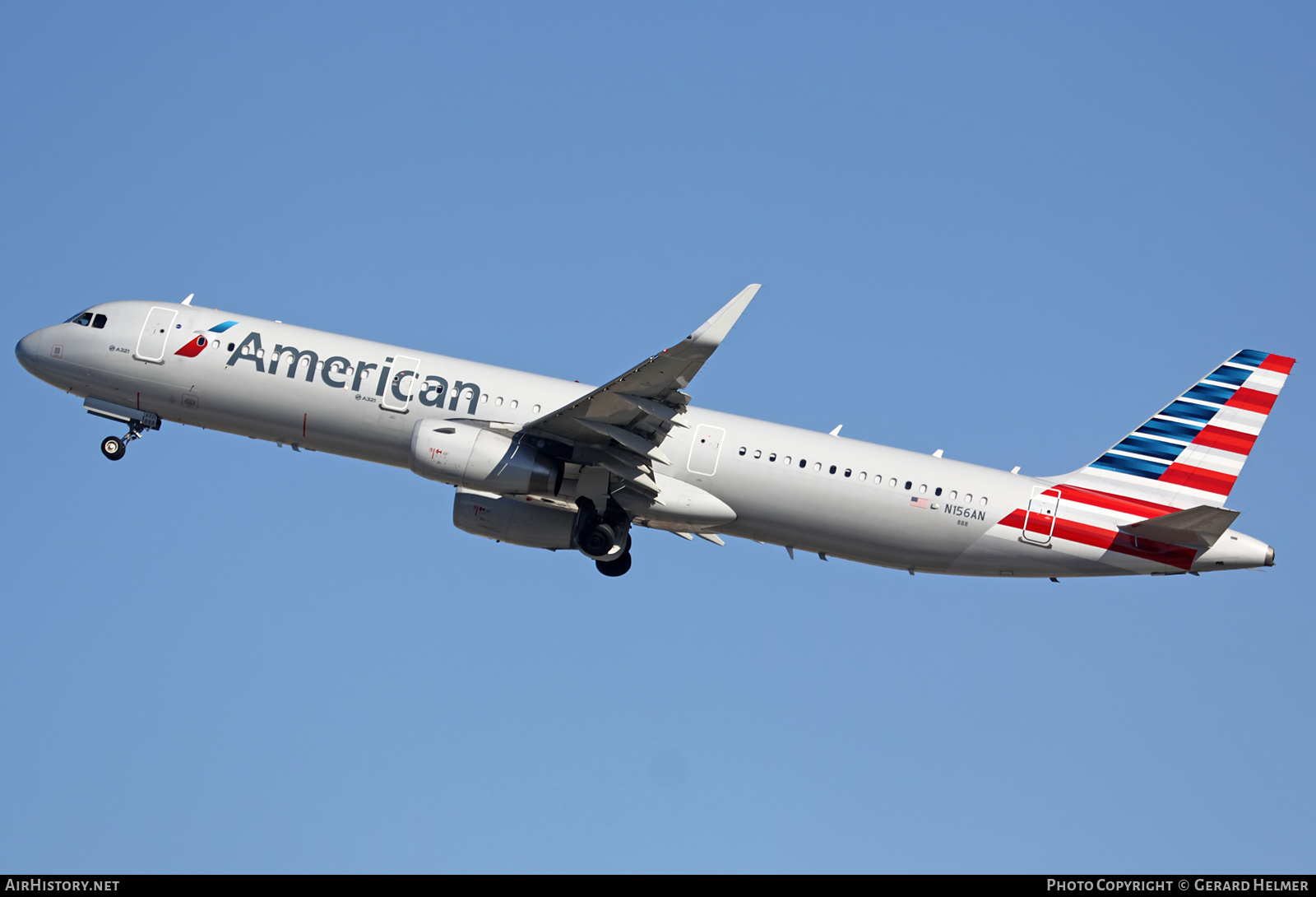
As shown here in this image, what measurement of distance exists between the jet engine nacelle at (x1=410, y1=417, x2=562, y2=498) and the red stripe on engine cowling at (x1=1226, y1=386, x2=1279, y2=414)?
19.3 m

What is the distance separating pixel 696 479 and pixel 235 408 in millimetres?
12656

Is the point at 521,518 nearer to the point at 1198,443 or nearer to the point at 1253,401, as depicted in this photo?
the point at 1198,443

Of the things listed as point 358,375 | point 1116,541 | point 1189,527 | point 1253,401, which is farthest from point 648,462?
point 1253,401

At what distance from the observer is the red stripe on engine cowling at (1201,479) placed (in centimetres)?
3644

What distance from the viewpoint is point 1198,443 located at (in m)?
36.8

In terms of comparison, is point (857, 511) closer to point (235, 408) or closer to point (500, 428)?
point (500, 428)

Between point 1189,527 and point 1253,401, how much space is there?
571cm

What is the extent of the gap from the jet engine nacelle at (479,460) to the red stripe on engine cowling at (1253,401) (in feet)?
63.4

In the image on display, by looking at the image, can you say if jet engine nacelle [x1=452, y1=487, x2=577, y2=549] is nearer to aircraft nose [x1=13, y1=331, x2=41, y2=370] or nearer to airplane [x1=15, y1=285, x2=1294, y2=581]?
airplane [x1=15, y1=285, x2=1294, y2=581]

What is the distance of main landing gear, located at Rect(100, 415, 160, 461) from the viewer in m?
36.9

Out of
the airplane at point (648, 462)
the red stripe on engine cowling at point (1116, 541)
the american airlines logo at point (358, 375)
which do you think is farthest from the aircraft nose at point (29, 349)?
the red stripe on engine cowling at point (1116, 541)

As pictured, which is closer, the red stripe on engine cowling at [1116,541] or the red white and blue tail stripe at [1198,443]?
the red stripe on engine cowling at [1116,541]

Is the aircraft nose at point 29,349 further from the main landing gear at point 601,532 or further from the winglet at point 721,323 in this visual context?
the winglet at point 721,323
